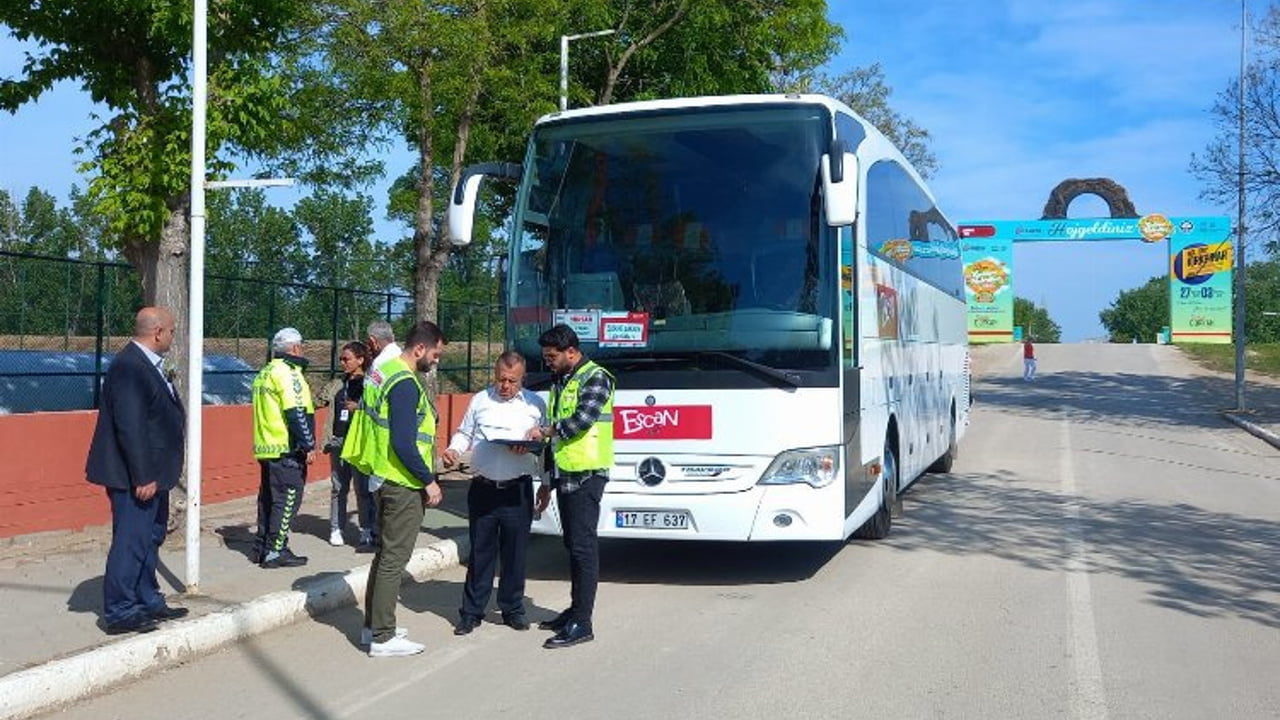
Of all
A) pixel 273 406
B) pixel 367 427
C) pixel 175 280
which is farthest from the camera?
pixel 175 280

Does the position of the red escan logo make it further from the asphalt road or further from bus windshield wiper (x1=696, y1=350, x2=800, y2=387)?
the asphalt road

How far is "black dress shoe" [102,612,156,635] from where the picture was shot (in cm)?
682

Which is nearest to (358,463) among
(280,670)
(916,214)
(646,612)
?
(280,670)

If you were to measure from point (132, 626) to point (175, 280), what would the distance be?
13.5 feet

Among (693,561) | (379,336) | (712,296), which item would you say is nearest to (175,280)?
(379,336)

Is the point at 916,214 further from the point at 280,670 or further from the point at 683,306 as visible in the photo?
the point at 280,670

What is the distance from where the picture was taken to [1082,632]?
7523 millimetres

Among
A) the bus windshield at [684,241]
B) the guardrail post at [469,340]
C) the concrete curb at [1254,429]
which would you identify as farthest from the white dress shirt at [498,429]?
the concrete curb at [1254,429]

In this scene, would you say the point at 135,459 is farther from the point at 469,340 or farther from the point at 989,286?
the point at 989,286

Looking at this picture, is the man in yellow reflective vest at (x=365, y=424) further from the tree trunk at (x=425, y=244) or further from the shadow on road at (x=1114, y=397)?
the shadow on road at (x=1114, y=397)

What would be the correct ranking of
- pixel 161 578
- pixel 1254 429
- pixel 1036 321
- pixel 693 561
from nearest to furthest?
1. pixel 161 578
2. pixel 693 561
3. pixel 1254 429
4. pixel 1036 321

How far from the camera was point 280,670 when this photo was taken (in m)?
6.69

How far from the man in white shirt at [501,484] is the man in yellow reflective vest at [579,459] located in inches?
6.9

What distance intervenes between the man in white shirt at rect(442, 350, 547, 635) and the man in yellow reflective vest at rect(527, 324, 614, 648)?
0.17 m
